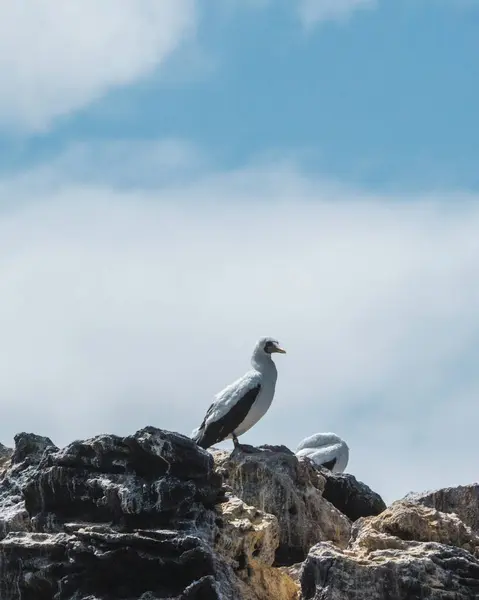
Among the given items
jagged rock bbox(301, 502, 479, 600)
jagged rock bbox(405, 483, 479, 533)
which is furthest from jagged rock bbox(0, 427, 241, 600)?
jagged rock bbox(405, 483, 479, 533)

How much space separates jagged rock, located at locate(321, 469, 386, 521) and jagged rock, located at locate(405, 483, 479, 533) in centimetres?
183

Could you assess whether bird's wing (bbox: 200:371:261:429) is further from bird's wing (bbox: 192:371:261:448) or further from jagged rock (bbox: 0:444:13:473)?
jagged rock (bbox: 0:444:13:473)

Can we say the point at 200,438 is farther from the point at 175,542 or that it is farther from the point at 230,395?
the point at 175,542

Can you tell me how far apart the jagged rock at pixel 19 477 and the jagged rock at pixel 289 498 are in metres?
2.92

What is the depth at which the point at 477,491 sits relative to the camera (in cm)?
2255

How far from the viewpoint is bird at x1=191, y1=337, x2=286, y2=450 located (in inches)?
1066

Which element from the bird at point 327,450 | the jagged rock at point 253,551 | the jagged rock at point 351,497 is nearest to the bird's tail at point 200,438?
the jagged rock at point 351,497

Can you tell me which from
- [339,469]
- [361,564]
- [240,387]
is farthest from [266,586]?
[339,469]

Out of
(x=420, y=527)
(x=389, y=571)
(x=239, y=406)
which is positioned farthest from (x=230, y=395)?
(x=389, y=571)

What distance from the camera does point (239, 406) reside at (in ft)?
89.5

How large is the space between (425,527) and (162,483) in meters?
3.37

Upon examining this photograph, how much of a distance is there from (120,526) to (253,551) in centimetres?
177

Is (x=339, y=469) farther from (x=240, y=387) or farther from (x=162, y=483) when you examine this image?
(x=162, y=483)

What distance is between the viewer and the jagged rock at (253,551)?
18828 millimetres
